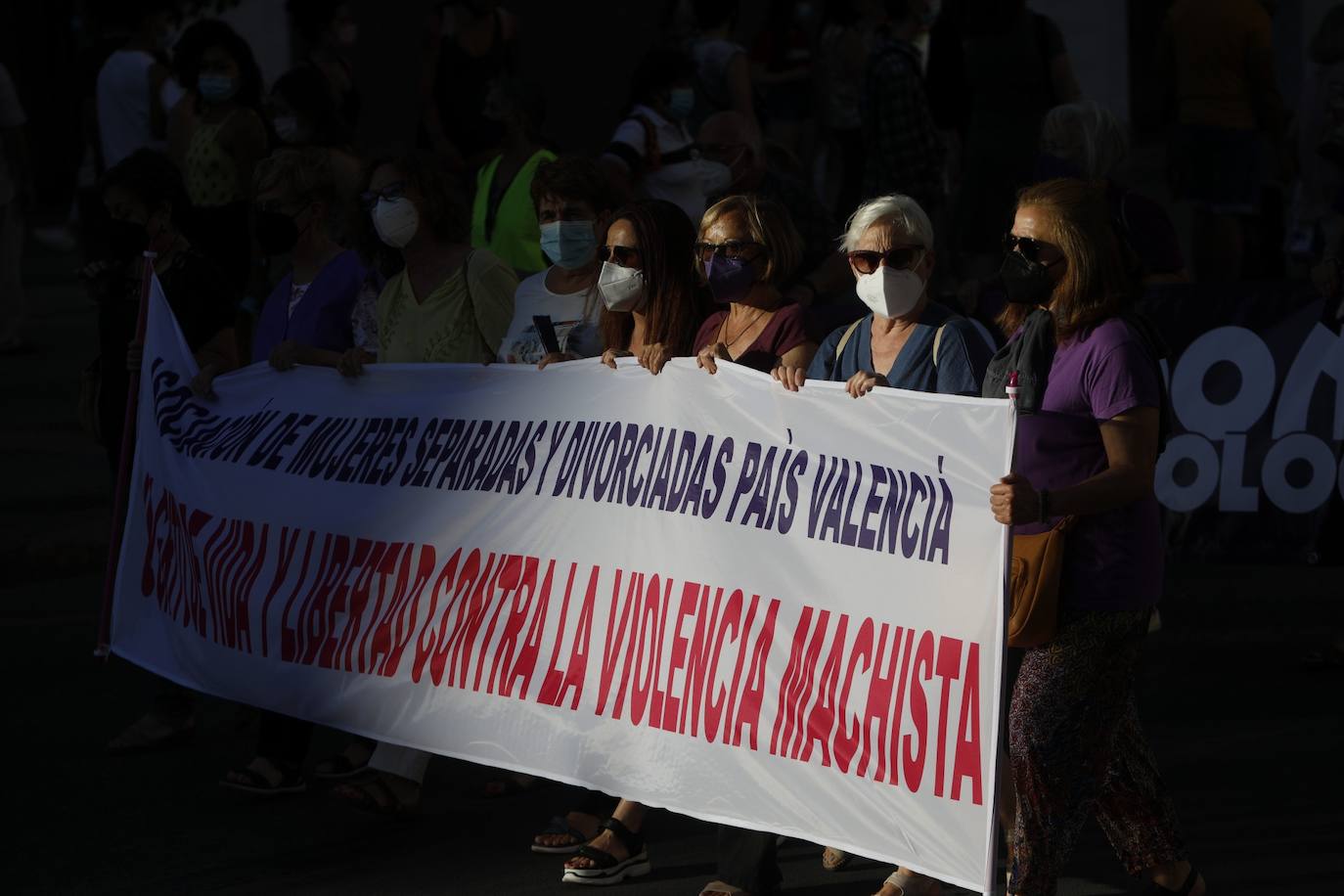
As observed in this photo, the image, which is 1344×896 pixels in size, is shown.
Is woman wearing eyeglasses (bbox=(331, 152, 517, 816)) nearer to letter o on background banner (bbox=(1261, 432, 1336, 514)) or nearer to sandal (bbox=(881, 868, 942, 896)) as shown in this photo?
sandal (bbox=(881, 868, 942, 896))

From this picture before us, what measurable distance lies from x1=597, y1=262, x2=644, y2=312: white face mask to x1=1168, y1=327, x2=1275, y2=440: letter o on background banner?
3522 mm

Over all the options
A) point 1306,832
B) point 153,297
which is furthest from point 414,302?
point 1306,832

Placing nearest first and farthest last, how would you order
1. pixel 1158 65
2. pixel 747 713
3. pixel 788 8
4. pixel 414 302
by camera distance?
1. pixel 747 713
2. pixel 414 302
3. pixel 1158 65
4. pixel 788 8

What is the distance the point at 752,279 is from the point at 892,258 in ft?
1.61

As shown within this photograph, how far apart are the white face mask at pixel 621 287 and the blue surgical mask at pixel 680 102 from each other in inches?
154

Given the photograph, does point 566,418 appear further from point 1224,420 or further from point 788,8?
point 788,8

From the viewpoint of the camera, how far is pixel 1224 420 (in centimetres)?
853

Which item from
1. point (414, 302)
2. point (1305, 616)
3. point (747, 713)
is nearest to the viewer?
point (747, 713)

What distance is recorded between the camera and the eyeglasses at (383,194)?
648 cm

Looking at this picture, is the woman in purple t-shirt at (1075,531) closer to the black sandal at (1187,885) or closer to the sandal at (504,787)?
the black sandal at (1187,885)

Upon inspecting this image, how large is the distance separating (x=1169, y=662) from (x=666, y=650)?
3093mm

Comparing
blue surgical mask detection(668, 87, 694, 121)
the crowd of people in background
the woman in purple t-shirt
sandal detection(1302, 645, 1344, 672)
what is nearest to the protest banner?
the crowd of people in background

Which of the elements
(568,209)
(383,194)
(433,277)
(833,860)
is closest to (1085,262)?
(833,860)

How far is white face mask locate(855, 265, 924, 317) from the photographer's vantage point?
5156 mm
